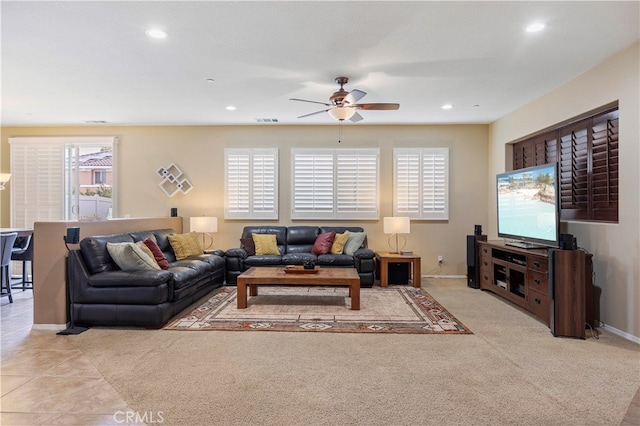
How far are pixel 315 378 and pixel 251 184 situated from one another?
4.65 m

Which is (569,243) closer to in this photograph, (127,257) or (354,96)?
(354,96)

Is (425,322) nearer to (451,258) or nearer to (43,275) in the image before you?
(451,258)

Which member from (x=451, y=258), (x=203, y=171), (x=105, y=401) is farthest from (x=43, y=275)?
(x=451, y=258)

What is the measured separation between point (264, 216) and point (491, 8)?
490 centimetres

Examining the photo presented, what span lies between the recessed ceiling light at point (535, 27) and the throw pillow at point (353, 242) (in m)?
3.82

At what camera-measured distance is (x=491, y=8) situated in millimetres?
2738

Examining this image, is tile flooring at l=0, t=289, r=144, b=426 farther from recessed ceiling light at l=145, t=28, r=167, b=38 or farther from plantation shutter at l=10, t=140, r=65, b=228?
plantation shutter at l=10, t=140, r=65, b=228

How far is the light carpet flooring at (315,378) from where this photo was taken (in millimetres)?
2131

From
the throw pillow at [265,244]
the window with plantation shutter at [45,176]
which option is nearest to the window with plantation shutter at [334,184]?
the throw pillow at [265,244]

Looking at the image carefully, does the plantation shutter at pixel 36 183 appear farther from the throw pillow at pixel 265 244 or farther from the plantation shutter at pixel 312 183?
the plantation shutter at pixel 312 183

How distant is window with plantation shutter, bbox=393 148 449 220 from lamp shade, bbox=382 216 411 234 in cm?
55

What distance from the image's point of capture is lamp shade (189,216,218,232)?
20.3ft

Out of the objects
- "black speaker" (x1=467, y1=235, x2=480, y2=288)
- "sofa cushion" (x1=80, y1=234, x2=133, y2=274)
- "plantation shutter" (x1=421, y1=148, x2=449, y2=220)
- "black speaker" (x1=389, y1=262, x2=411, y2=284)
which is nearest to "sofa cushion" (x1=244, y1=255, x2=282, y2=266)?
"black speaker" (x1=389, y1=262, x2=411, y2=284)

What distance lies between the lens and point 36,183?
22.4 ft
